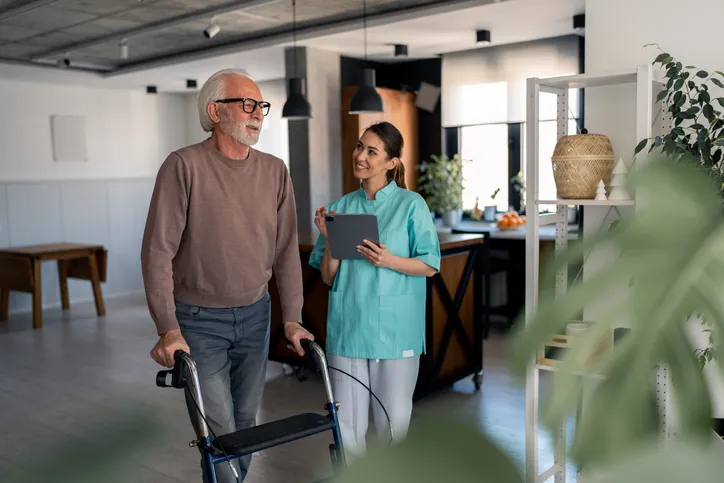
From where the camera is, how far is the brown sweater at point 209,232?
225 centimetres

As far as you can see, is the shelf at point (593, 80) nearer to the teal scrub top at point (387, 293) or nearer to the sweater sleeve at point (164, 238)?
the teal scrub top at point (387, 293)

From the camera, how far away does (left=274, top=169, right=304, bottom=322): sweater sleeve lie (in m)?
2.57

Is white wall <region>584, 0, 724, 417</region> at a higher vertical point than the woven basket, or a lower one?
higher

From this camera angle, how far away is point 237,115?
2375 millimetres

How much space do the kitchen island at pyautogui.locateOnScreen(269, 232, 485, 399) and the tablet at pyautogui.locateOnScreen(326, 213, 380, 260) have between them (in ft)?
5.75

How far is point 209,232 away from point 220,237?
0.04 m

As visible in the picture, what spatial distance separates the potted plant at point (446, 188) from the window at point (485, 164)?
16cm

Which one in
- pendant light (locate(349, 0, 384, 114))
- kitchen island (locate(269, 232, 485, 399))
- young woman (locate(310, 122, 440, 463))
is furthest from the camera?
pendant light (locate(349, 0, 384, 114))

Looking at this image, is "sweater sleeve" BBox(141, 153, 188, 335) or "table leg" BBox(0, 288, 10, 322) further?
"table leg" BBox(0, 288, 10, 322)

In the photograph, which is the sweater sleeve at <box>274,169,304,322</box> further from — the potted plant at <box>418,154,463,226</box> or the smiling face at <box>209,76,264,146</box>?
the potted plant at <box>418,154,463,226</box>

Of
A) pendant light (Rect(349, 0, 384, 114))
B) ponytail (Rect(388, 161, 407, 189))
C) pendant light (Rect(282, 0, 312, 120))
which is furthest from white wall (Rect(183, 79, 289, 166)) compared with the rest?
ponytail (Rect(388, 161, 407, 189))

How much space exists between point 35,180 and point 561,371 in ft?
30.8

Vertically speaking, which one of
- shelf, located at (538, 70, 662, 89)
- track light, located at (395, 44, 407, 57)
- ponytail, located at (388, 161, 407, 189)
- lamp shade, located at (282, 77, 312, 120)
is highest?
track light, located at (395, 44, 407, 57)

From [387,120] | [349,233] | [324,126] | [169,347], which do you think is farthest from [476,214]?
[169,347]
